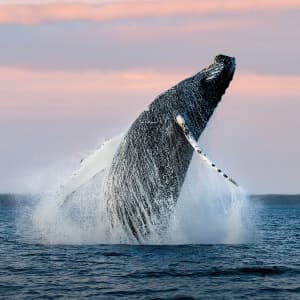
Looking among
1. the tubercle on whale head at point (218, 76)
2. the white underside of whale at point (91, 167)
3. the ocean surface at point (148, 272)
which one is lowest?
the ocean surface at point (148, 272)

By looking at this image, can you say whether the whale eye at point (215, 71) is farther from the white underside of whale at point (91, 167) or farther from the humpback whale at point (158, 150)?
the white underside of whale at point (91, 167)

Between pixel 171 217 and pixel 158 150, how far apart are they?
2182 millimetres

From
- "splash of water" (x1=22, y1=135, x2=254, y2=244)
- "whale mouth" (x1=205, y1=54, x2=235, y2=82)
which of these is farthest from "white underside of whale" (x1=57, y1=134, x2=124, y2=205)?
"whale mouth" (x1=205, y1=54, x2=235, y2=82)

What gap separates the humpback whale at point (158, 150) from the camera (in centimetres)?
1906

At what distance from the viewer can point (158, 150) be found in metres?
19.1

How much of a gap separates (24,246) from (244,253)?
7.24 metres

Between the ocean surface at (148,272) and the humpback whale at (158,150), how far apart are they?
3.80 ft

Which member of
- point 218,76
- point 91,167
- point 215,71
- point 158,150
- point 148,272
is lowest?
point 148,272

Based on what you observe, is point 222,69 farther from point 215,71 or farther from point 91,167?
point 91,167

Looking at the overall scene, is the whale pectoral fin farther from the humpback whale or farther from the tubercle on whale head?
the tubercle on whale head

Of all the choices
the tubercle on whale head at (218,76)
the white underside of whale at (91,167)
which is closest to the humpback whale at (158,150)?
the tubercle on whale head at (218,76)

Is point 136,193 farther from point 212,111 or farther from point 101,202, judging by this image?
point 212,111

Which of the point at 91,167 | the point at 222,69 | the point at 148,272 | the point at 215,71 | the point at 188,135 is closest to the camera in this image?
the point at 148,272

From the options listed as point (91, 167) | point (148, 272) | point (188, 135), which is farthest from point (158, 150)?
point (148, 272)
